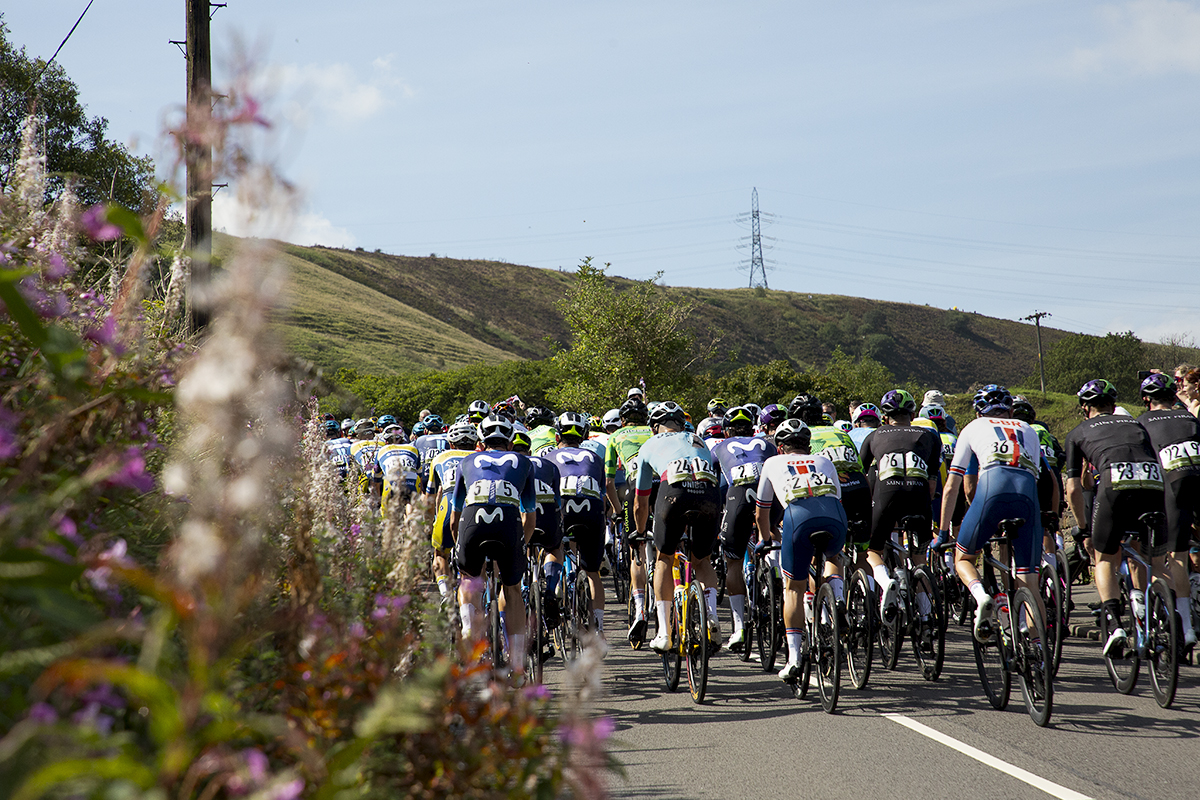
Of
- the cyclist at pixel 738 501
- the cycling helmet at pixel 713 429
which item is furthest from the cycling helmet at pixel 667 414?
the cycling helmet at pixel 713 429

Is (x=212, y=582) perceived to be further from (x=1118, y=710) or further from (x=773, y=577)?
(x=773, y=577)

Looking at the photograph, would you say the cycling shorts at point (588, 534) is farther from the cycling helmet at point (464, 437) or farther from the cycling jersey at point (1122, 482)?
the cycling jersey at point (1122, 482)

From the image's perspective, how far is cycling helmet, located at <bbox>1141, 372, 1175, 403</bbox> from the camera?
8539 mm

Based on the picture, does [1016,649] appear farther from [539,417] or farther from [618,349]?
[618,349]

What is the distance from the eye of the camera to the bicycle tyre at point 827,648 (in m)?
7.57

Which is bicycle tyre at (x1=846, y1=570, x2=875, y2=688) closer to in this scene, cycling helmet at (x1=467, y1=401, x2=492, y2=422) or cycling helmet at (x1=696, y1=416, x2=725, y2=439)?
cycling helmet at (x1=696, y1=416, x2=725, y2=439)

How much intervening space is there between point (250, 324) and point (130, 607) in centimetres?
216

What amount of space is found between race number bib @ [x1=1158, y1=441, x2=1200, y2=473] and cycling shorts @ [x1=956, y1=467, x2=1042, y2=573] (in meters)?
1.41

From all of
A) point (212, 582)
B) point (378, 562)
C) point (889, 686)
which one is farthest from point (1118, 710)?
point (212, 582)

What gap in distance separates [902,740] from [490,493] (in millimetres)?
3580

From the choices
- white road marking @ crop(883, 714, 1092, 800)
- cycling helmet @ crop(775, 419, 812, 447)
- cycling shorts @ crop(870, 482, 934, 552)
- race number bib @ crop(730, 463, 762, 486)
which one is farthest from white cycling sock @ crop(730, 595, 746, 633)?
white road marking @ crop(883, 714, 1092, 800)

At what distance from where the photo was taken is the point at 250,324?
5.19 feet

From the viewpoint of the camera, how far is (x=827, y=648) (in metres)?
7.81

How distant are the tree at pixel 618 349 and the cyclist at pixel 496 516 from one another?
25.2 meters
